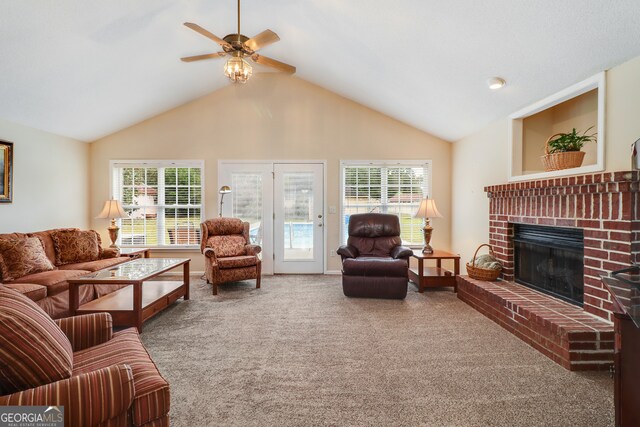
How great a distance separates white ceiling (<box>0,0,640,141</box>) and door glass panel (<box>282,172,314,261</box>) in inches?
65.2

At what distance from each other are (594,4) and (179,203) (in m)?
5.55

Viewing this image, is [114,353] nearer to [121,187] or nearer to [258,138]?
[258,138]

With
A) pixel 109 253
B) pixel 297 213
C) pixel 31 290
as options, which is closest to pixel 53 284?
pixel 31 290

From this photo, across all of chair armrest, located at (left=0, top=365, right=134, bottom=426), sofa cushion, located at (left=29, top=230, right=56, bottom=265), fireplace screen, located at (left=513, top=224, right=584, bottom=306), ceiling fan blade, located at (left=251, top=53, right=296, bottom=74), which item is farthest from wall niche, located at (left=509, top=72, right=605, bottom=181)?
sofa cushion, located at (left=29, top=230, right=56, bottom=265)

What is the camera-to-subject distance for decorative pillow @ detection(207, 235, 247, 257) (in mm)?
4820

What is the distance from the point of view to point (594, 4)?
7.14 feet

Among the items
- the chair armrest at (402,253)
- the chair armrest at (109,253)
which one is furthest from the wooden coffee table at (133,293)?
the chair armrest at (402,253)

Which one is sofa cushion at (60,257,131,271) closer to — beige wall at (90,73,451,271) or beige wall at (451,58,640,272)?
beige wall at (90,73,451,271)

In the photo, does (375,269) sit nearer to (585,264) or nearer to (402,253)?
(402,253)

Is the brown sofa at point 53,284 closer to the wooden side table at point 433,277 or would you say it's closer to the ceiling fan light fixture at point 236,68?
the ceiling fan light fixture at point 236,68

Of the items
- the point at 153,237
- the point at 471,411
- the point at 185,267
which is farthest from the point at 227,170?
the point at 471,411

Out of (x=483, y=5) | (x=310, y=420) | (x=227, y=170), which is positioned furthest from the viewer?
(x=227, y=170)

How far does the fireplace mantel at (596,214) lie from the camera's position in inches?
93.8

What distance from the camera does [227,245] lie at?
4895 millimetres
